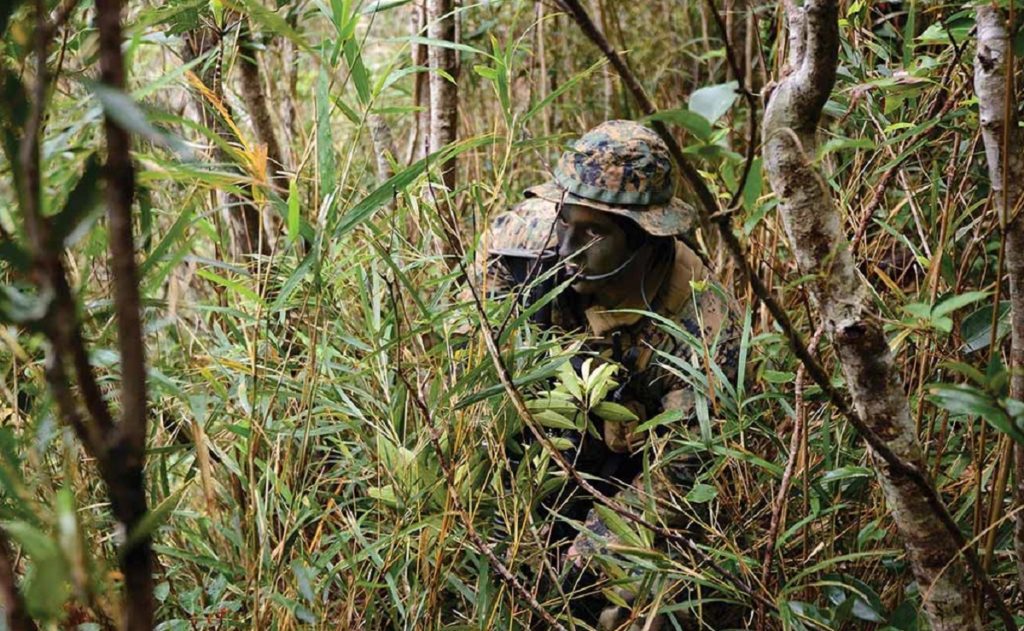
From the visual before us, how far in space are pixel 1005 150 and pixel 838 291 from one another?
0.23 metres

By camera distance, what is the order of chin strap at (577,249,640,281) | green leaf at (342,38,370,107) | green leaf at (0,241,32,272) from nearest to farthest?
green leaf at (0,241,32,272) → green leaf at (342,38,370,107) → chin strap at (577,249,640,281)

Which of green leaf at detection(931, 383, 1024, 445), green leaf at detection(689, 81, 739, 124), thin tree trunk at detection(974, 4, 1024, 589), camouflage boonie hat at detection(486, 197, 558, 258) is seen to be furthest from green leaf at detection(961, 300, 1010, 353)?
camouflage boonie hat at detection(486, 197, 558, 258)

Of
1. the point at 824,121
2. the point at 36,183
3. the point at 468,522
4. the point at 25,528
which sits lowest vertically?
the point at 468,522

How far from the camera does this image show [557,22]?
327 centimetres

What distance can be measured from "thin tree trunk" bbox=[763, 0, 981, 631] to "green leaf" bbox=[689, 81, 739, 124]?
143 mm

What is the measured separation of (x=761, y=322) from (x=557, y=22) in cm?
160

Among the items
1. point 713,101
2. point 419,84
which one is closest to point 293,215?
point 713,101

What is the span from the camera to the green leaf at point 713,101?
0.73 m

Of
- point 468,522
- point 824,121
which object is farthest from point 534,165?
point 468,522

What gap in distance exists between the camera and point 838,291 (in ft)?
3.18

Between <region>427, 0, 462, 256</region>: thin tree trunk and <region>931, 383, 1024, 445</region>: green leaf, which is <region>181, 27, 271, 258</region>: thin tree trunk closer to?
<region>427, 0, 462, 256</region>: thin tree trunk

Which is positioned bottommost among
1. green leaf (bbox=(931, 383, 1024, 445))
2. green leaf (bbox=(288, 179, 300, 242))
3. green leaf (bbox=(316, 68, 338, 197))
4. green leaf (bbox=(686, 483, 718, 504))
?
green leaf (bbox=(686, 483, 718, 504))

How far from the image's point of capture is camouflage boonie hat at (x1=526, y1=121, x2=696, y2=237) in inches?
75.2

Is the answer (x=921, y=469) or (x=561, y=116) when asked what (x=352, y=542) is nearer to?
(x=921, y=469)
